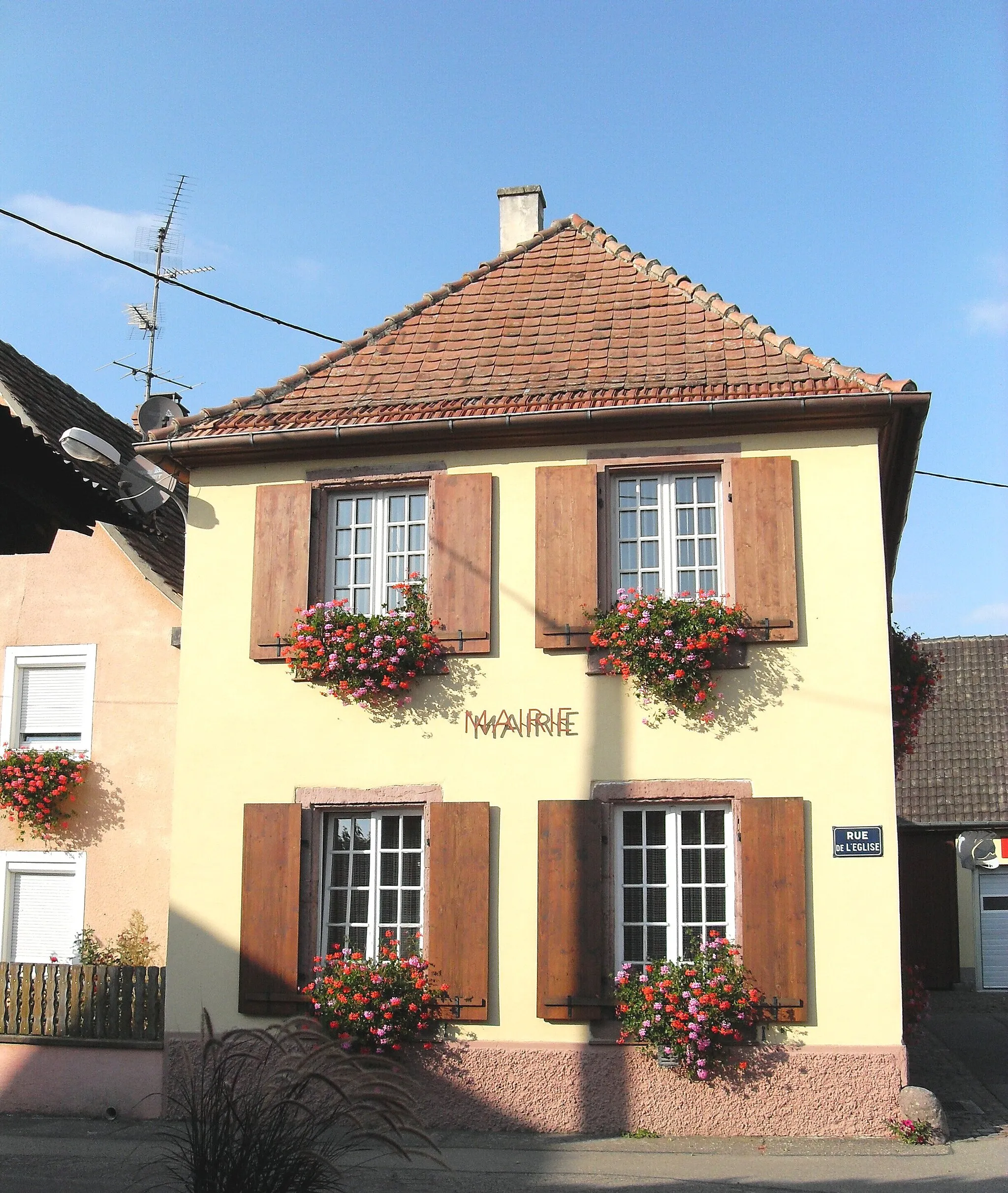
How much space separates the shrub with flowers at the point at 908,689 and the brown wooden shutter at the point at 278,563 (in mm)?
4780

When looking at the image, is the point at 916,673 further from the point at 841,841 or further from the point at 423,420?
the point at 423,420

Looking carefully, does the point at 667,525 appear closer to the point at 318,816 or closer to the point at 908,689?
the point at 908,689

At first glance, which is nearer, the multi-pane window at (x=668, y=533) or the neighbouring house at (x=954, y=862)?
the multi-pane window at (x=668, y=533)

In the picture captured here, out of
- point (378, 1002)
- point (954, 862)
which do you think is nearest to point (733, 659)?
point (378, 1002)

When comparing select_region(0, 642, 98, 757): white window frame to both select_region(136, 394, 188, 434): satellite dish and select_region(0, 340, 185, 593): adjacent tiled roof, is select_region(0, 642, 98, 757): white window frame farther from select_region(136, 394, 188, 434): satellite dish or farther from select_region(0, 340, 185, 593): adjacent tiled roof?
select_region(136, 394, 188, 434): satellite dish

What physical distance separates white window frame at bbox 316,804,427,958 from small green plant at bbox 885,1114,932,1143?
142 inches

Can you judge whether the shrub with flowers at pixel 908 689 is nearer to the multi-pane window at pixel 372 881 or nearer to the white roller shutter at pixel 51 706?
the multi-pane window at pixel 372 881

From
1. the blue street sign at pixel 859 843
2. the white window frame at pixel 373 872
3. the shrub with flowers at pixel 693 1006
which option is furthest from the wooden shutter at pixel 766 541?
the white window frame at pixel 373 872

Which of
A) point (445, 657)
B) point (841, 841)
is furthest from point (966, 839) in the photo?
point (445, 657)

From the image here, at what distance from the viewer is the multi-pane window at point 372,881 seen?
33.8ft

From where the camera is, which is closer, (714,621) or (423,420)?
(714,621)

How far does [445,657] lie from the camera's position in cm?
1047

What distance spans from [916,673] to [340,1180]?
681 centimetres

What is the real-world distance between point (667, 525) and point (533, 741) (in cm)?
201
